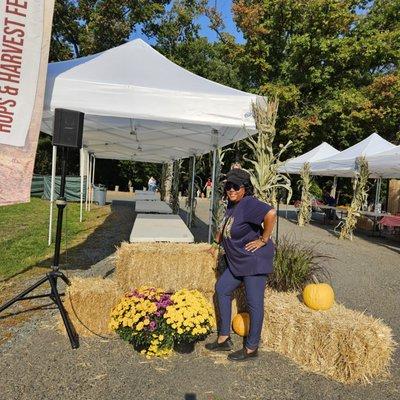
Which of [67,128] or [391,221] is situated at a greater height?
[67,128]

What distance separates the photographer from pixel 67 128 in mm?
4324

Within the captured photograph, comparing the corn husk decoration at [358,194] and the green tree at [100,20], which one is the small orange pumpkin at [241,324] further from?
the green tree at [100,20]

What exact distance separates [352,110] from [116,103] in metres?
23.0

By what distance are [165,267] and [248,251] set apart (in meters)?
1.34

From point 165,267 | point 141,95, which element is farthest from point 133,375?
point 141,95

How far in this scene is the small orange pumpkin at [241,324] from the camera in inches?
174

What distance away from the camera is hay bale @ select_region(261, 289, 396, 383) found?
3.63 m

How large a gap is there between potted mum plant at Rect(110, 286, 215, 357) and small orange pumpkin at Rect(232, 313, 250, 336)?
541mm

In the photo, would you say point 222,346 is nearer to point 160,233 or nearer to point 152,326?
point 152,326

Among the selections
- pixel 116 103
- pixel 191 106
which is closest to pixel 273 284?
pixel 191 106

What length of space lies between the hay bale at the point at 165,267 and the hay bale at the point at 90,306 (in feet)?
1.22

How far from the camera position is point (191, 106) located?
5258mm

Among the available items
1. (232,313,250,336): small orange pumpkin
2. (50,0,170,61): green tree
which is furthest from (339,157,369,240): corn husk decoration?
(50,0,170,61): green tree

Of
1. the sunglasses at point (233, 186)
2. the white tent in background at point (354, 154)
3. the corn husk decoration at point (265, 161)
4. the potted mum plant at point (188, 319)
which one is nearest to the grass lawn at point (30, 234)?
the potted mum plant at point (188, 319)
